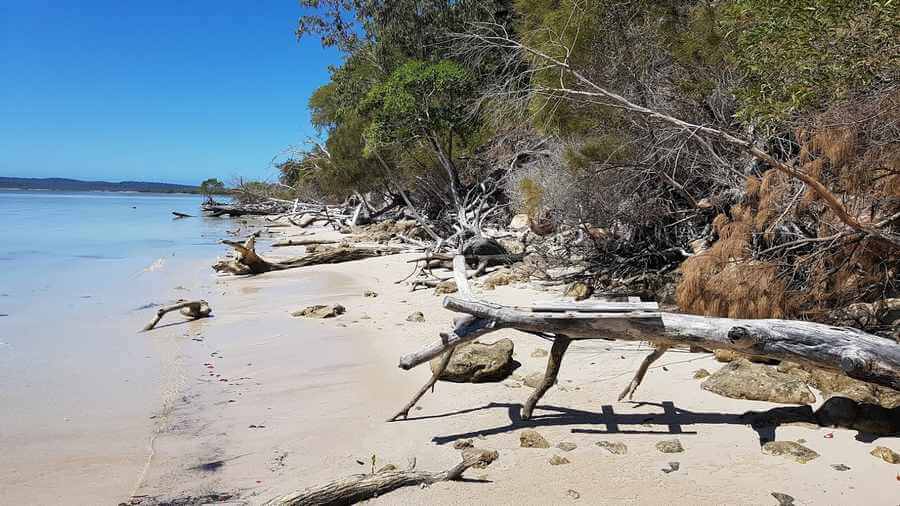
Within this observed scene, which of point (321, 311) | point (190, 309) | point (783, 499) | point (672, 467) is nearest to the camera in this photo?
point (783, 499)

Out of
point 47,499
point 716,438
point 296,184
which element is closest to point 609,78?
point 716,438

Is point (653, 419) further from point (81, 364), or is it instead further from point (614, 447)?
point (81, 364)

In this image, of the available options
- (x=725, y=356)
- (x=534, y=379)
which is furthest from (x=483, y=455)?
(x=725, y=356)

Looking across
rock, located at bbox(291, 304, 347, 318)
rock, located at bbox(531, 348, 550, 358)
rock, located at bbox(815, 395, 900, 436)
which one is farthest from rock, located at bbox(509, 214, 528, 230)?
rock, located at bbox(815, 395, 900, 436)

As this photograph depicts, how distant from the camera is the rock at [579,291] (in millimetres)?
9008

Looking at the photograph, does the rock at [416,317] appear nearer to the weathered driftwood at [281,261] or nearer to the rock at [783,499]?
the rock at [783,499]

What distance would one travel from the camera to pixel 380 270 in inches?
Answer: 542

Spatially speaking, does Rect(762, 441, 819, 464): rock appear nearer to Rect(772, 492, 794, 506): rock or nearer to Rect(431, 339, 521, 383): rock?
Rect(772, 492, 794, 506): rock

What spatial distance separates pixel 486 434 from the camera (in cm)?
455

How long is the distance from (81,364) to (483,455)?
5292mm

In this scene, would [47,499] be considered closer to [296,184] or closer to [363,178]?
[363,178]

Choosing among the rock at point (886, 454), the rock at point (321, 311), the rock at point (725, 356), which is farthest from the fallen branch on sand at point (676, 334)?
the rock at point (321, 311)

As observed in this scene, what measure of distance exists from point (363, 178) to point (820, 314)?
2227 centimetres

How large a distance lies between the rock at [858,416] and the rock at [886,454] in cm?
28
